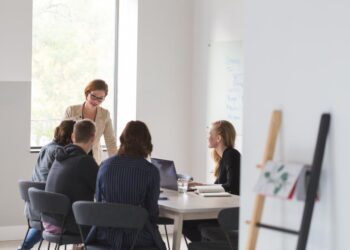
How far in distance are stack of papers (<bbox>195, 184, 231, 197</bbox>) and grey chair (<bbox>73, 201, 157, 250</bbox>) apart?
Answer: 36.2 inches

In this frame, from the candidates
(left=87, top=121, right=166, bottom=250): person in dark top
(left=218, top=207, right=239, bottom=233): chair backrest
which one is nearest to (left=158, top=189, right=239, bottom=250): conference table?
(left=87, top=121, right=166, bottom=250): person in dark top

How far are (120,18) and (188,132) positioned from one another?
143 centimetres

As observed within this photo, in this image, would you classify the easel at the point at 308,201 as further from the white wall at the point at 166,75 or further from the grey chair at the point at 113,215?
the white wall at the point at 166,75

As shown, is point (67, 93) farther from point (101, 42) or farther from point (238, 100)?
point (238, 100)

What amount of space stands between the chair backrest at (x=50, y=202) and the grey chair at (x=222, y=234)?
2.82 feet

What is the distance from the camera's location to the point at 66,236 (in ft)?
17.1

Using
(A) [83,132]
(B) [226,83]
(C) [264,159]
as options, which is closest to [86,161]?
(A) [83,132]

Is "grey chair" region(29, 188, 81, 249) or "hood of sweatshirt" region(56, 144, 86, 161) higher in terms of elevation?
"hood of sweatshirt" region(56, 144, 86, 161)

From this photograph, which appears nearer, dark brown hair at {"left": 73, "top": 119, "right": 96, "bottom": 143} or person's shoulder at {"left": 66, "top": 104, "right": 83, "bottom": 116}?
dark brown hair at {"left": 73, "top": 119, "right": 96, "bottom": 143}

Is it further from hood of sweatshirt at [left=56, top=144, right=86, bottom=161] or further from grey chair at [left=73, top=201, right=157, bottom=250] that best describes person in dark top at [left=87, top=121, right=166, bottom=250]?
hood of sweatshirt at [left=56, top=144, right=86, bottom=161]

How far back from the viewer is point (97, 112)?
6945 millimetres

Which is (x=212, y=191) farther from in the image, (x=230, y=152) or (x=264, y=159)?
(x=264, y=159)

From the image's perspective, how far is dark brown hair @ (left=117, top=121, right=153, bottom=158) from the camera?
16.0 feet

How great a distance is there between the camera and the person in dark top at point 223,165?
5711 millimetres
